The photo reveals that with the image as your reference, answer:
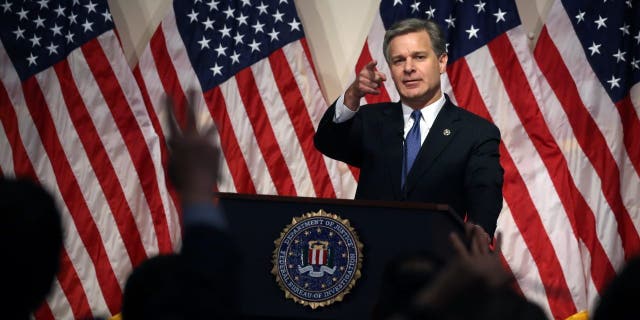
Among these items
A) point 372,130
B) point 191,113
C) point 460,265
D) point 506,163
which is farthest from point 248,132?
point 460,265

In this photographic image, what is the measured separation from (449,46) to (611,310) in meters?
4.63

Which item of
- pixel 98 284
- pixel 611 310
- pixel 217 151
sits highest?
pixel 217 151

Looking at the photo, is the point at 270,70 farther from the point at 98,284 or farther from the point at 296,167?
the point at 98,284

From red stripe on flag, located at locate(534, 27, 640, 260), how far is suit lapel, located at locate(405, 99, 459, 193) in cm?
222

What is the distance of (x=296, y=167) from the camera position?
5711 millimetres

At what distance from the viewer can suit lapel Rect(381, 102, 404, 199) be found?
3.26 metres

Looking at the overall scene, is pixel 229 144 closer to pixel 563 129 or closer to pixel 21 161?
pixel 21 161

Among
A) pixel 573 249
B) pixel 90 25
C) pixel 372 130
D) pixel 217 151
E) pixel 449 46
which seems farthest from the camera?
pixel 90 25

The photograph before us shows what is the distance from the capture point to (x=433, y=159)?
3.27 meters

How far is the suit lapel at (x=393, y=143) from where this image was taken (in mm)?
3260

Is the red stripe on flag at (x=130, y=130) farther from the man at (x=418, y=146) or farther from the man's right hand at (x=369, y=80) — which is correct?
the man's right hand at (x=369, y=80)

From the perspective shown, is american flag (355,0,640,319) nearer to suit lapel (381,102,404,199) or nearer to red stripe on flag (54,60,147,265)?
red stripe on flag (54,60,147,265)

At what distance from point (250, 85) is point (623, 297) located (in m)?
4.85

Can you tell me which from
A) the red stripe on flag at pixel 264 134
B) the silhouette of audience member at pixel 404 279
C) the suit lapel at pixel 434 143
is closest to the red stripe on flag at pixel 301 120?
the red stripe on flag at pixel 264 134
